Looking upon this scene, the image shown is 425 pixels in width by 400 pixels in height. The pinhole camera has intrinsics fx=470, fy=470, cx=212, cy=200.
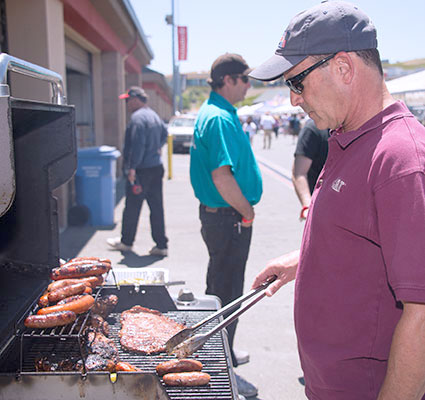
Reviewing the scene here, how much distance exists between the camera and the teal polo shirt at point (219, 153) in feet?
11.7

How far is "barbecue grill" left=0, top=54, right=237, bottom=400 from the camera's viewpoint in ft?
6.08

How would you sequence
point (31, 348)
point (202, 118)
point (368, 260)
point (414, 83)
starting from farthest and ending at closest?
1. point (414, 83)
2. point (202, 118)
3. point (31, 348)
4. point (368, 260)

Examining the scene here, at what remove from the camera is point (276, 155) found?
23688 millimetres

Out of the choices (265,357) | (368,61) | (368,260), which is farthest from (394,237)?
(265,357)

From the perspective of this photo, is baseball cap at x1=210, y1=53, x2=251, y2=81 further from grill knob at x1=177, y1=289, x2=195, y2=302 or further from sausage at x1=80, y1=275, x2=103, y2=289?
sausage at x1=80, y1=275, x2=103, y2=289

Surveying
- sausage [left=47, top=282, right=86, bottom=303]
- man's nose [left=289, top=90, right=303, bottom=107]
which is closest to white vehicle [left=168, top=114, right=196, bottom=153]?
sausage [left=47, top=282, right=86, bottom=303]

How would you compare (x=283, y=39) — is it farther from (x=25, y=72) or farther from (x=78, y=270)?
(x=78, y=270)

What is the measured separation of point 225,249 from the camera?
3.79 meters

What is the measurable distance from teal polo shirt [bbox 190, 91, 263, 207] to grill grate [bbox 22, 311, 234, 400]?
146cm

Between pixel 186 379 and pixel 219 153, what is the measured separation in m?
1.91

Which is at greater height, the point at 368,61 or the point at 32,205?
the point at 368,61

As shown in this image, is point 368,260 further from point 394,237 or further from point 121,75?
point 121,75

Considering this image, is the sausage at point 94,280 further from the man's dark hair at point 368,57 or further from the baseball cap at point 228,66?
the baseball cap at point 228,66

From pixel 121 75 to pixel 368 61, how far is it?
11.6 metres
